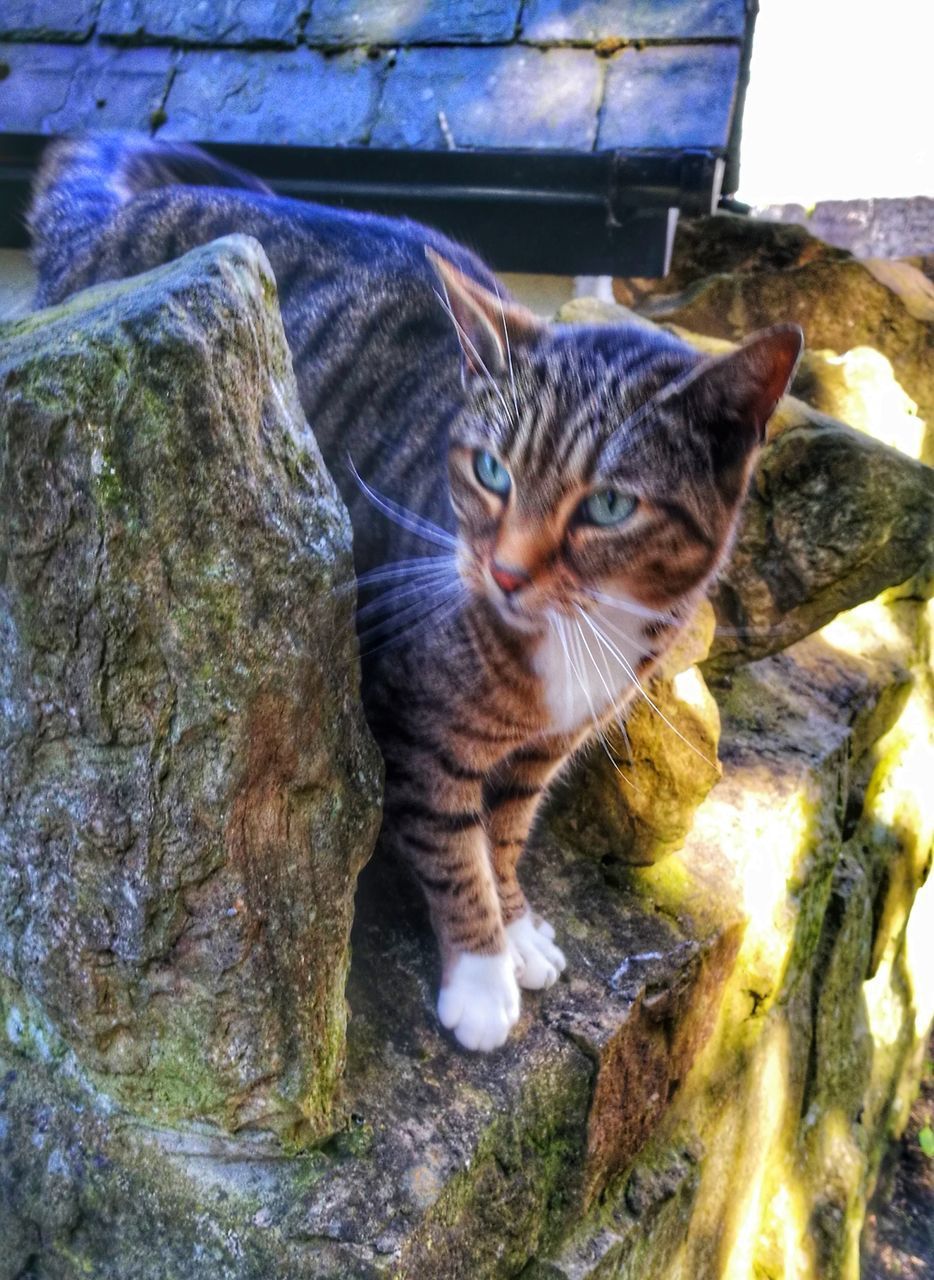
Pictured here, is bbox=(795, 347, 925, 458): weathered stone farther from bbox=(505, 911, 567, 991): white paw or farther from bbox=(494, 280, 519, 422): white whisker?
bbox=(505, 911, 567, 991): white paw

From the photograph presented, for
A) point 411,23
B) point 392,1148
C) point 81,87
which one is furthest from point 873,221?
point 392,1148

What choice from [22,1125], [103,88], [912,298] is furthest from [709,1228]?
[912,298]

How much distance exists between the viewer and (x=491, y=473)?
1.30 metres

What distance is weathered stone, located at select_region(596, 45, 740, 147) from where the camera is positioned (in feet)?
6.45

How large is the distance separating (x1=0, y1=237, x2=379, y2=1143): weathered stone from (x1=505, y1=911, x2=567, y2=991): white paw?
0.37m

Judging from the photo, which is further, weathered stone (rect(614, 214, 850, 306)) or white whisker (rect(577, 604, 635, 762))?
weathered stone (rect(614, 214, 850, 306))

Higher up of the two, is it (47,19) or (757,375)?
(47,19)

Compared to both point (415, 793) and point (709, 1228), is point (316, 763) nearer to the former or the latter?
point (415, 793)

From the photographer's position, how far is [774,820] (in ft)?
5.96

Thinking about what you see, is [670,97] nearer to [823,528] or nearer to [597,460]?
[823,528]

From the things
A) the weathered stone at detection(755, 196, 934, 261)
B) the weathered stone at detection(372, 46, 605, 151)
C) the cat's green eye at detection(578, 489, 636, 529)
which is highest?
the weathered stone at detection(372, 46, 605, 151)

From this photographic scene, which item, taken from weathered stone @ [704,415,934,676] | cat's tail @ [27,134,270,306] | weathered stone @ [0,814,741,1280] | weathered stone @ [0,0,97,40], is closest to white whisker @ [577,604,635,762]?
weathered stone @ [0,814,741,1280]

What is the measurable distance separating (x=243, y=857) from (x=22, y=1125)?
17.7 inches

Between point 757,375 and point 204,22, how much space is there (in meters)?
1.61
